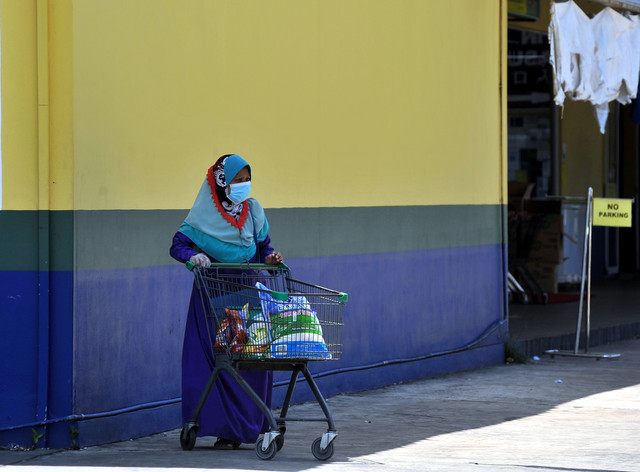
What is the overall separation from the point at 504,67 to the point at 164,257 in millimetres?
5024

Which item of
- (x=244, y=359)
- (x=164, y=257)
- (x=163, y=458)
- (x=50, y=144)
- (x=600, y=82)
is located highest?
(x=600, y=82)

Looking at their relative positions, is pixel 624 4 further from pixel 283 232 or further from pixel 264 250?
pixel 264 250

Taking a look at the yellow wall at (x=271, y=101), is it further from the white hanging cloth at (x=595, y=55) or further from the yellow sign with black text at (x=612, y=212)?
the yellow sign with black text at (x=612, y=212)

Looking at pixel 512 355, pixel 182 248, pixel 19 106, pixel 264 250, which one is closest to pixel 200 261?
pixel 182 248

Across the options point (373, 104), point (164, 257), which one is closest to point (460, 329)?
point (373, 104)

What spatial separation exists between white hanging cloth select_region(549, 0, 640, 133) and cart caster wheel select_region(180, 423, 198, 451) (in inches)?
221

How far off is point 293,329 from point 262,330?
186 mm

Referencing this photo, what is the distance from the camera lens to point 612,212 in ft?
40.3

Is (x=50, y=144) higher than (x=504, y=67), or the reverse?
(x=504, y=67)

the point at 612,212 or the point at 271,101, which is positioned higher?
the point at 271,101

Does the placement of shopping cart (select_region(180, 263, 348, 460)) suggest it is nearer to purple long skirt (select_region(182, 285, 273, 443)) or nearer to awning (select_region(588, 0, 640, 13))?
purple long skirt (select_region(182, 285, 273, 443))

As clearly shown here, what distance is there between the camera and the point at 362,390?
9.91m

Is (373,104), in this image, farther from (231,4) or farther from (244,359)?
(244,359)

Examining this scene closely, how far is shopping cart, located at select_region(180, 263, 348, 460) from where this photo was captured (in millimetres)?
6613
